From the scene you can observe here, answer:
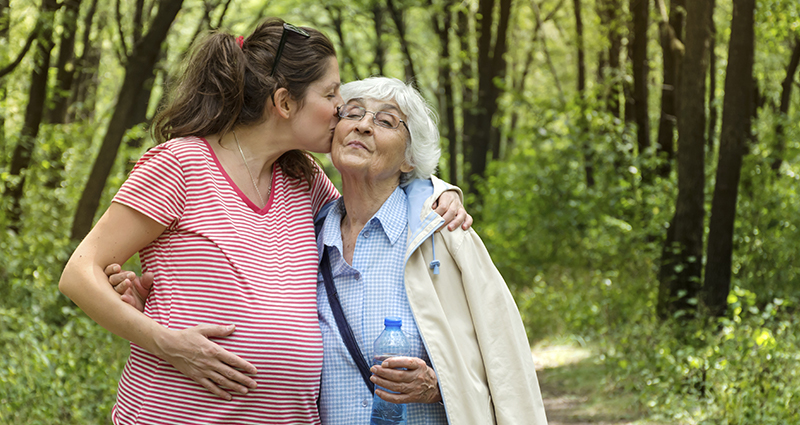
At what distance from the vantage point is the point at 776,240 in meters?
8.26

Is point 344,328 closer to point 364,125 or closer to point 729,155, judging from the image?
point 364,125

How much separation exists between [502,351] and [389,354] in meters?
0.41

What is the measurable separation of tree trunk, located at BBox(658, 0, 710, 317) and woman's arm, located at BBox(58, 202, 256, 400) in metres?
5.93

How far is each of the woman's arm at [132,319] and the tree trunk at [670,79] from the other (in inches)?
351

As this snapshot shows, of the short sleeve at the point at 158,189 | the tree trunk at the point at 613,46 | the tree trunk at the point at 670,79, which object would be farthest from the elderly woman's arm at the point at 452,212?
the tree trunk at the point at 613,46

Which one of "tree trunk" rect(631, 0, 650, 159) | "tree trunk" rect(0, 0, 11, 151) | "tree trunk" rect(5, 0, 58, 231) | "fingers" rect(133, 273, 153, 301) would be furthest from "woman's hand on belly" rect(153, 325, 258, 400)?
"tree trunk" rect(631, 0, 650, 159)

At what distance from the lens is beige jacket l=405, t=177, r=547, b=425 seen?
256cm

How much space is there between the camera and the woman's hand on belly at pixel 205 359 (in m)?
2.42

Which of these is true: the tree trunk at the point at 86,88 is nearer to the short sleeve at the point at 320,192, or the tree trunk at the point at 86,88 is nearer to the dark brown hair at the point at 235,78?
the short sleeve at the point at 320,192

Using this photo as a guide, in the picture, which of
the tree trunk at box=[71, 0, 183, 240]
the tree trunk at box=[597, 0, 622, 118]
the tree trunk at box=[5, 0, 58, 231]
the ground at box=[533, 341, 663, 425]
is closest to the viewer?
the ground at box=[533, 341, 663, 425]

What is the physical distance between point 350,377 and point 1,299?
5.69 m

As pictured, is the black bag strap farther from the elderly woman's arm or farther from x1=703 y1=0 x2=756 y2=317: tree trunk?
x1=703 y1=0 x2=756 y2=317: tree trunk

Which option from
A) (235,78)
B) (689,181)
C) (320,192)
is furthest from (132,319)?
(689,181)

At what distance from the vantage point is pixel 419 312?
2.61 m
